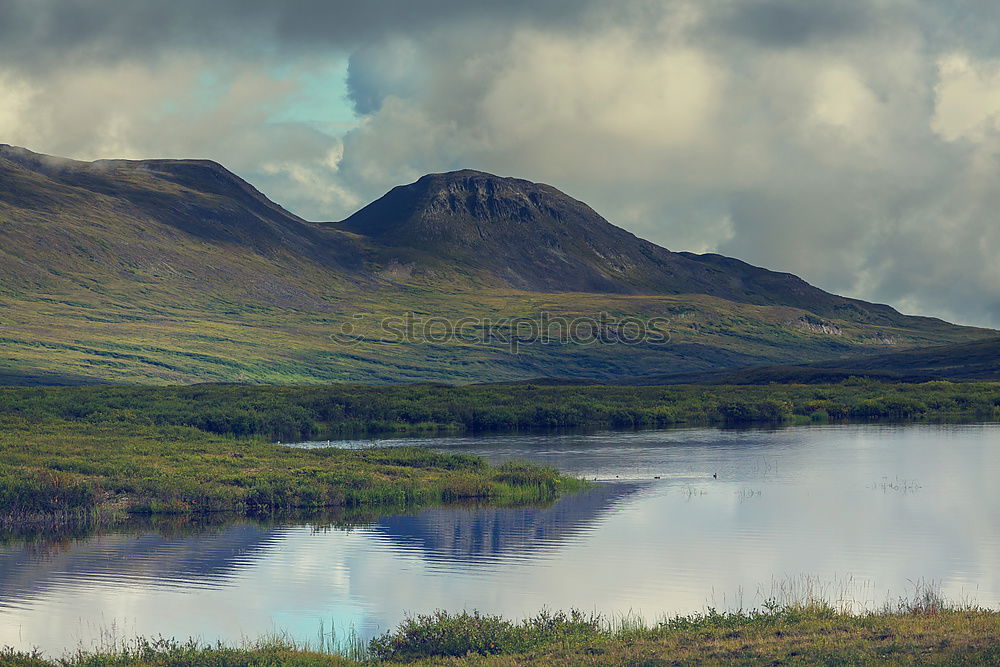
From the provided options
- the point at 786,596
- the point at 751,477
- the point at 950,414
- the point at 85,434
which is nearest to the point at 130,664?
the point at 786,596

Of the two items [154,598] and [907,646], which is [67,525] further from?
[907,646]

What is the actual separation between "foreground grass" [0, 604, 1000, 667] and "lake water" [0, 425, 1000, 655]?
130 inches

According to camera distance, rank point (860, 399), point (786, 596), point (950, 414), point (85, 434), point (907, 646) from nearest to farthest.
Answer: point (907, 646)
point (786, 596)
point (85, 434)
point (950, 414)
point (860, 399)

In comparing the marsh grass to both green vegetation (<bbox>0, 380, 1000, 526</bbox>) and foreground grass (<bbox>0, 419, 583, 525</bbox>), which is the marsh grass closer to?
foreground grass (<bbox>0, 419, 583, 525</bbox>)

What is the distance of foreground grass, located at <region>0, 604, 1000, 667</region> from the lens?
1934 cm

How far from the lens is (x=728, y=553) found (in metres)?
34.1

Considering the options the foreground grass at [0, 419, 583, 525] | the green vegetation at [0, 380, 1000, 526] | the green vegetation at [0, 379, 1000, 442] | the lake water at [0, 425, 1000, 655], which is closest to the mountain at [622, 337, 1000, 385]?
the green vegetation at [0, 380, 1000, 526]

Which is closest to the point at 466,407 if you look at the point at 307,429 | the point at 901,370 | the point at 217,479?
the point at 307,429

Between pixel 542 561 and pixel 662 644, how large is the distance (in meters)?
12.4

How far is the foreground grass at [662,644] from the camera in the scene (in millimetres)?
19344

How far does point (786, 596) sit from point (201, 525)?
881 inches

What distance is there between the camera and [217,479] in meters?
46.2

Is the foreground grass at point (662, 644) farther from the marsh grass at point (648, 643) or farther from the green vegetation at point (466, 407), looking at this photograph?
the green vegetation at point (466, 407)

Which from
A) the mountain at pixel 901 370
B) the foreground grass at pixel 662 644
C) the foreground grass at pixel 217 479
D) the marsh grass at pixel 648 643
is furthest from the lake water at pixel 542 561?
the mountain at pixel 901 370
